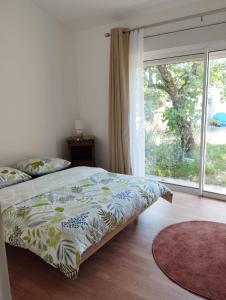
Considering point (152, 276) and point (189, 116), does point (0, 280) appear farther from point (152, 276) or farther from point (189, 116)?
point (189, 116)

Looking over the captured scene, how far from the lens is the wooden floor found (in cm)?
173

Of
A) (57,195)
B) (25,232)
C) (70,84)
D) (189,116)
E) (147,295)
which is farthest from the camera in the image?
(70,84)

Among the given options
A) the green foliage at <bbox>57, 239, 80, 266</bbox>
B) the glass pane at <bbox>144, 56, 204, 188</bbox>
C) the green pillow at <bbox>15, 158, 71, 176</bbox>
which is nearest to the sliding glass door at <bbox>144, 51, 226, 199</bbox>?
the glass pane at <bbox>144, 56, 204, 188</bbox>

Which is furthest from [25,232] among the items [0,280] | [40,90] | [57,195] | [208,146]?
[208,146]

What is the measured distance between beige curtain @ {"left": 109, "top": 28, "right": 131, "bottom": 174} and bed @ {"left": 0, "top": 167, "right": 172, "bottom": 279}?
0.84 metres

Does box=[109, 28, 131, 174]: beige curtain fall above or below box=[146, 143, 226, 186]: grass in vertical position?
above

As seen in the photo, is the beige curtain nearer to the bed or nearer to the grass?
the grass

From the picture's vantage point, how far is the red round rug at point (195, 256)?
179 cm

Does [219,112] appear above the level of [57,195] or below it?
above

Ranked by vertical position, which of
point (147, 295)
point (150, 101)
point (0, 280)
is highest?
point (150, 101)

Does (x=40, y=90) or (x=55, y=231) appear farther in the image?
(x=40, y=90)

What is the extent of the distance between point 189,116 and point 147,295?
8.09 feet

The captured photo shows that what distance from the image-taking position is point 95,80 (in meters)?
4.02

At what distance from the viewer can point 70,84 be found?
409 centimetres
